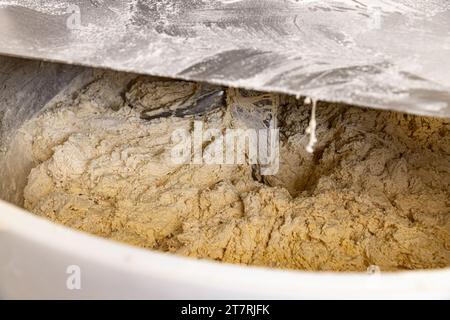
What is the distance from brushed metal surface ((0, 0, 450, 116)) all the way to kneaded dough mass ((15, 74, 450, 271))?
0.24 metres

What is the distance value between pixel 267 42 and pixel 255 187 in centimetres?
30

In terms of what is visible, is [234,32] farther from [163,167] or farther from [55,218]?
[55,218]

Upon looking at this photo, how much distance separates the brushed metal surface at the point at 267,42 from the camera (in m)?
0.74

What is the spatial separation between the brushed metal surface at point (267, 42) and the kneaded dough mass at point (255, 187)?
0.24 metres

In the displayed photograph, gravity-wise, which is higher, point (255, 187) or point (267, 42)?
point (267, 42)

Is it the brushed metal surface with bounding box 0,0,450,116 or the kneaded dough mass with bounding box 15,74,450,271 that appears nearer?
the brushed metal surface with bounding box 0,0,450,116

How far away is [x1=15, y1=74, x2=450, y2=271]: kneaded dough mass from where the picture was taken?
875 millimetres

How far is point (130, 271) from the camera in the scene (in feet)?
1.83

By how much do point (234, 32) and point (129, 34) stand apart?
7.0 inches

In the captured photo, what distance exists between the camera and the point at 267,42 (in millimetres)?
863

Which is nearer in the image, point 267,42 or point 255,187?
point 267,42

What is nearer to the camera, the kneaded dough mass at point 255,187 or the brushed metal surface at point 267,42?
the brushed metal surface at point 267,42

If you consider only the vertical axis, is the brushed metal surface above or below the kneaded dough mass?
above
